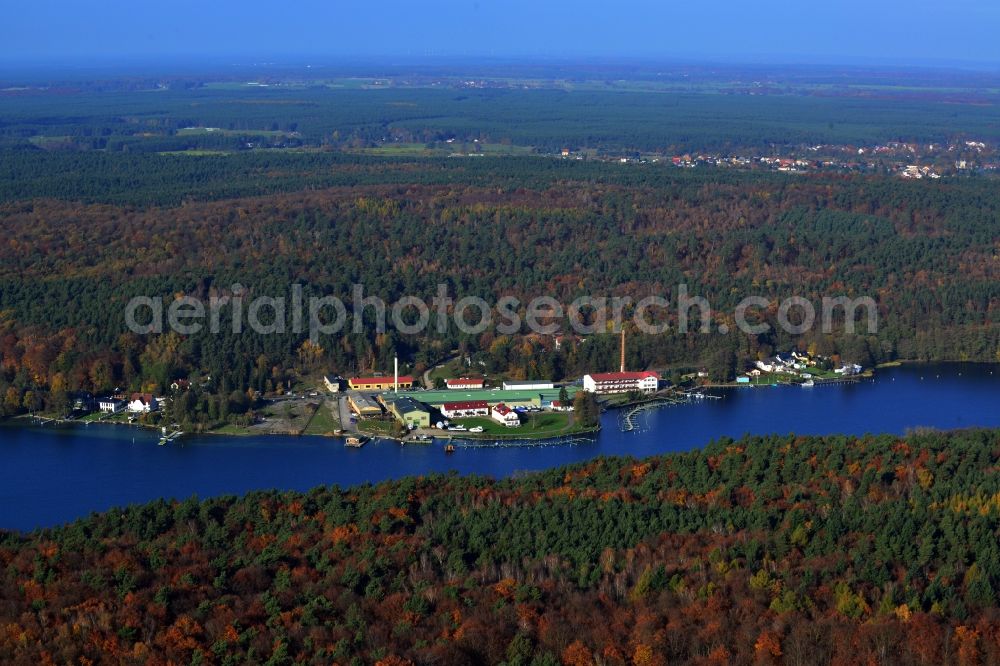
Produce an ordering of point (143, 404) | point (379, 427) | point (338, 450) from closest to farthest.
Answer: point (338, 450)
point (379, 427)
point (143, 404)

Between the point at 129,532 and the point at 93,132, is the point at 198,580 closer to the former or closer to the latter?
the point at 129,532

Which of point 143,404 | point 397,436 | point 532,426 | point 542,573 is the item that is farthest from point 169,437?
point 542,573

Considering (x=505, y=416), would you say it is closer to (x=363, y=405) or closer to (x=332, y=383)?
(x=363, y=405)

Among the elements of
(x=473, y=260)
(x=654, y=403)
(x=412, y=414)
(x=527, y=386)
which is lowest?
(x=654, y=403)

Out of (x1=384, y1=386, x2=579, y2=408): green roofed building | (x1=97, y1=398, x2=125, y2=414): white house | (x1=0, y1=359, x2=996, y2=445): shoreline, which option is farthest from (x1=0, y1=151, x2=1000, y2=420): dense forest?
(x1=384, y1=386, x2=579, y2=408): green roofed building

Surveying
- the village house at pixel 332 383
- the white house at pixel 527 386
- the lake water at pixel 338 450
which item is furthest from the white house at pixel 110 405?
the white house at pixel 527 386

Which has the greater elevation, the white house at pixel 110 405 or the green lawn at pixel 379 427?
the green lawn at pixel 379 427

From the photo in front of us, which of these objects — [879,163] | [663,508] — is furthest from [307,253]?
[879,163]

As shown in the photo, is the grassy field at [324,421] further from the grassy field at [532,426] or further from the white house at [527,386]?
the white house at [527,386]
